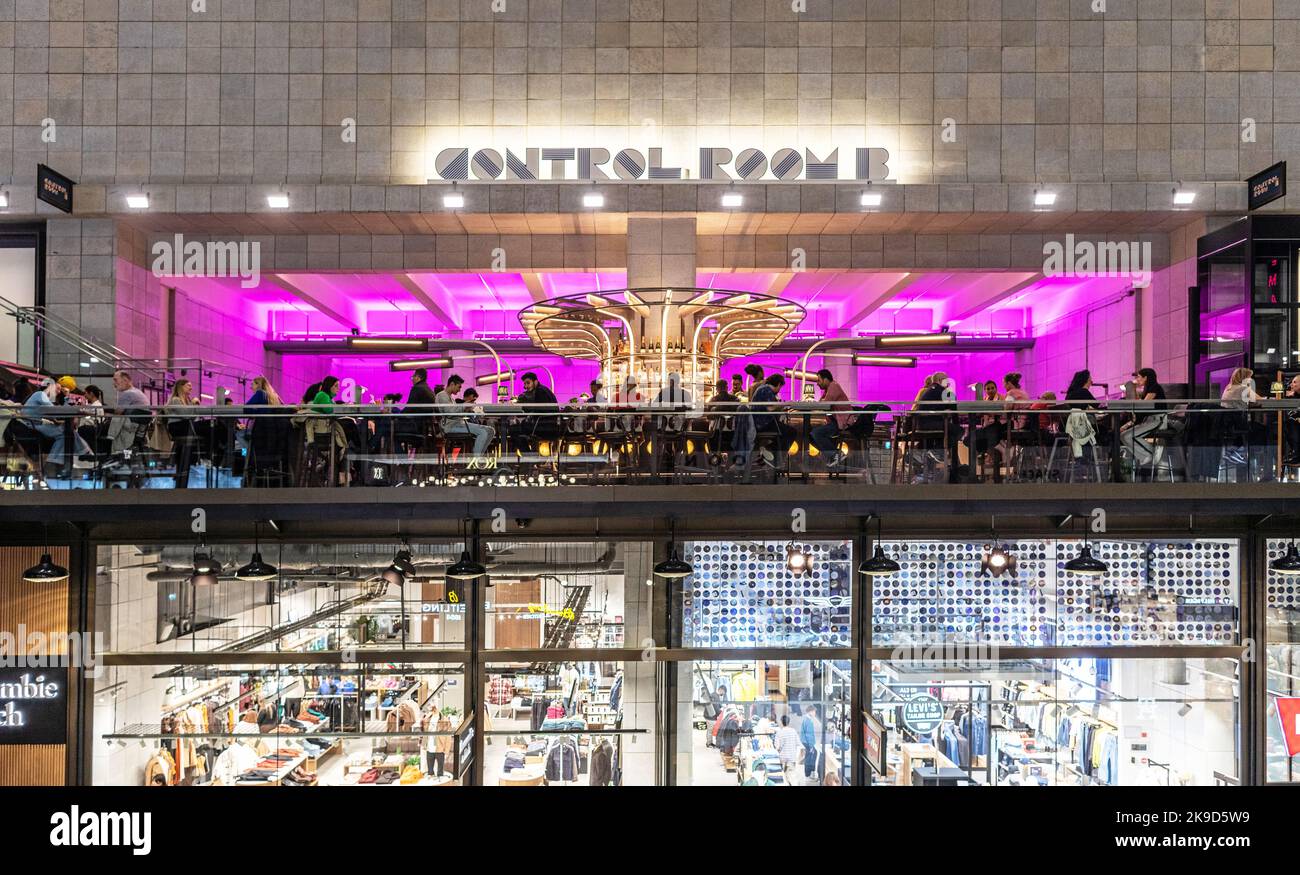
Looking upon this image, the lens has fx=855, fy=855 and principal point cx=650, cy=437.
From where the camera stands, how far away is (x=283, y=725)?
37.3 ft

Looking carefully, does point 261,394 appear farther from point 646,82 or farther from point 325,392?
point 646,82

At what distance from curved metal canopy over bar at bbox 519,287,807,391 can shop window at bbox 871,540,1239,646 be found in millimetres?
4623

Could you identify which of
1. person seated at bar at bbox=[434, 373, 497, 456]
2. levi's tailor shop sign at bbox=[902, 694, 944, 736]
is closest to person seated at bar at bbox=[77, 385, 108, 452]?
person seated at bar at bbox=[434, 373, 497, 456]

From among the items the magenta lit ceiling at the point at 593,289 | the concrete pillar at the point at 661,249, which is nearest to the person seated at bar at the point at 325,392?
the concrete pillar at the point at 661,249

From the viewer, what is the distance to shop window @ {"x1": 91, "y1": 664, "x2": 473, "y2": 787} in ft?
36.9

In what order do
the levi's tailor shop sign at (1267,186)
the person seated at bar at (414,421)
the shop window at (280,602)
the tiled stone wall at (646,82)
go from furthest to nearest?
the tiled stone wall at (646,82) < the levi's tailor shop sign at (1267,186) < the shop window at (280,602) < the person seated at bar at (414,421)

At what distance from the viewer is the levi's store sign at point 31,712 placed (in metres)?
11.2

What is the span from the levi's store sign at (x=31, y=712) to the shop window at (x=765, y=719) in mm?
8160

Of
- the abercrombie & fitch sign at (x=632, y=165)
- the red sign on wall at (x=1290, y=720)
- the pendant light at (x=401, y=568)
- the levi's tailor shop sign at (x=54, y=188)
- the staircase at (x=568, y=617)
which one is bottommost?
the red sign on wall at (x=1290, y=720)

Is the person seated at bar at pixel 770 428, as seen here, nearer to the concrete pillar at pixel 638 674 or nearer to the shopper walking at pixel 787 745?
the concrete pillar at pixel 638 674

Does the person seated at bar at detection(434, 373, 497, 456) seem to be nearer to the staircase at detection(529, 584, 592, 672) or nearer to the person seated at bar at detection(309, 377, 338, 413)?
the person seated at bar at detection(309, 377, 338, 413)

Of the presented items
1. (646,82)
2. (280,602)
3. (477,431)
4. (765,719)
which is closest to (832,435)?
(477,431)

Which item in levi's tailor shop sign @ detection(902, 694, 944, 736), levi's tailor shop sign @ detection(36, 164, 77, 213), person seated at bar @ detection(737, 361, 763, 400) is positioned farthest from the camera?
levi's tailor shop sign @ detection(36, 164, 77, 213)

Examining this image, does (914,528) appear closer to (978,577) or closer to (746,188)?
(978,577)
